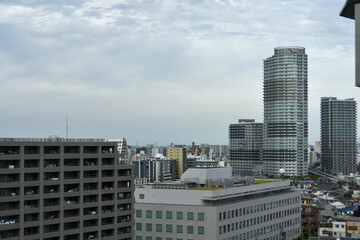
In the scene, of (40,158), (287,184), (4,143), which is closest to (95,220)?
(40,158)

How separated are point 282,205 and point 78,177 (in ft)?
176

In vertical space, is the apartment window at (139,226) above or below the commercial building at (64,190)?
below

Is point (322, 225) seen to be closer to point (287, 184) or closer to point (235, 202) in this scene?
point (287, 184)

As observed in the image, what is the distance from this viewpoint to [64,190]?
267 ft

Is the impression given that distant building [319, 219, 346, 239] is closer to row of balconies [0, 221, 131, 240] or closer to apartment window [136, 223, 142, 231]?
apartment window [136, 223, 142, 231]

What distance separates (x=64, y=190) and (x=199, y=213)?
84.9ft

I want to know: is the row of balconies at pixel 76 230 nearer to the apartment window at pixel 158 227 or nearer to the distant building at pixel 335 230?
the apartment window at pixel 158 227

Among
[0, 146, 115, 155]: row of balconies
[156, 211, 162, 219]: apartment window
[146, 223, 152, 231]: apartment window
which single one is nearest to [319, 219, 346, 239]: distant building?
[156, 211, 162, 219]: apartment window

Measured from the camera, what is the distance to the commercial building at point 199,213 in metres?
94.2

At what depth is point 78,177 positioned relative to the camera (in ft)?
273

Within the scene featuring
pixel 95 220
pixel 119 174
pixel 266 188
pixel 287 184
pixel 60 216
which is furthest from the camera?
pixel 287 184

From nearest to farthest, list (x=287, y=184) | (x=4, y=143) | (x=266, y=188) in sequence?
1. (x=4, y=143)
2. (x=266, y=188)
3. (x=287, y=184)

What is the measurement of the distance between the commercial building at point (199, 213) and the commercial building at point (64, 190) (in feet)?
27.6

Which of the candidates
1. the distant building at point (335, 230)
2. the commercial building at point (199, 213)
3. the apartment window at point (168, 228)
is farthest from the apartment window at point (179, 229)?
the distant building at point (335, 230)
